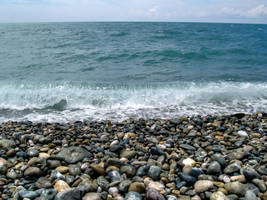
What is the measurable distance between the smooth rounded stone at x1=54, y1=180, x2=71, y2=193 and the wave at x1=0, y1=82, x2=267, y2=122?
390 centimetres

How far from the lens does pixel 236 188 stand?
9.76 ft

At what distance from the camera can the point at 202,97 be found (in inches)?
352

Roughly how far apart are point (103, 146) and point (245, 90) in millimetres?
7869

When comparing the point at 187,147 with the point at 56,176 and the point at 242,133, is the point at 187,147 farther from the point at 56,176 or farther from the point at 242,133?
the point at 56,176

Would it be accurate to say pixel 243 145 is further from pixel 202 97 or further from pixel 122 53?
pixel 122 53

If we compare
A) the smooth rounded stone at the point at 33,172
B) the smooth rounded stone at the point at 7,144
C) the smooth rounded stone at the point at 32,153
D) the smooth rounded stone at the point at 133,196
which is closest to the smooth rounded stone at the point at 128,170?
the smooth rounded stone at the point at 133,196

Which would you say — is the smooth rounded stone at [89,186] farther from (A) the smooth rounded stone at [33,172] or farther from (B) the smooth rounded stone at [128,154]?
(B) the smooth rounded stone at [128,154]

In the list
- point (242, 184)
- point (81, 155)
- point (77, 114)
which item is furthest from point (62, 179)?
point (77, 114)

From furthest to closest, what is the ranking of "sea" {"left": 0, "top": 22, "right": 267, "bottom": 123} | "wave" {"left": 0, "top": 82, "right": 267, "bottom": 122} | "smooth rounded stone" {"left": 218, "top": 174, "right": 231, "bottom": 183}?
"sea" {"left": 0, "top": 22, "right": 267, "bottom": 123}
"wave" {"left": 0, "top": 82, "right": 267, "bottom": 122}
"smooth rounded stone" {"left": 218, "top": 174, "right": 231, "bottom": 183}

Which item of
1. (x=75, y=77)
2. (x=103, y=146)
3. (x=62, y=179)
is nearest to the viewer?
(x=62, y=179)

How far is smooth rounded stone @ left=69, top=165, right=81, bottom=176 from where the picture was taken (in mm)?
3453

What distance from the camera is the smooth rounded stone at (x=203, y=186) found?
118 inches

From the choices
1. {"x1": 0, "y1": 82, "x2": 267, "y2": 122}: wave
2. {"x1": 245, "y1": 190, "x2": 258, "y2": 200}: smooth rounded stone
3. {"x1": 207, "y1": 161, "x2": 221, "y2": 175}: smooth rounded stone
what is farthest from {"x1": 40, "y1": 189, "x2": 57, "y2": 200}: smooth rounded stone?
{"x1": 0, "y1": 82, "x2": 267, "y2": 122}: wave

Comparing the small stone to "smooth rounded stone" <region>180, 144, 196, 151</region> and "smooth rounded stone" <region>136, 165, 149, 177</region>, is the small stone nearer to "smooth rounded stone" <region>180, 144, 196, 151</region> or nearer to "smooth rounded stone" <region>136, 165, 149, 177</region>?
"smooth rounded stone" <region>180, 144, 196, 151</region>
